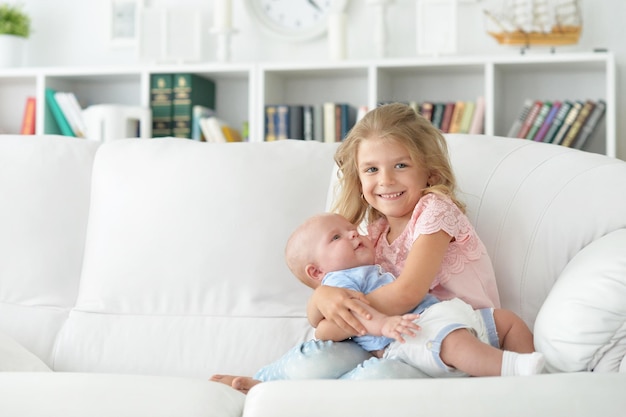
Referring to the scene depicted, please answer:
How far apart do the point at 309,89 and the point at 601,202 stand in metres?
2.20

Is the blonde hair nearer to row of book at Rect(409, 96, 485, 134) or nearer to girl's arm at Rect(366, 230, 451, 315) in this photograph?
girl's arm at Rect(366, 230, 451, 315)

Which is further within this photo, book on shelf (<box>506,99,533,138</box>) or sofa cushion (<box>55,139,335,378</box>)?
book on shelf (<box>506,99,533,138</box>)

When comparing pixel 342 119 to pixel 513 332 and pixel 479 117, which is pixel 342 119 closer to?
pixel 479 117

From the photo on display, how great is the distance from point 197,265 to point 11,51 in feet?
7.36

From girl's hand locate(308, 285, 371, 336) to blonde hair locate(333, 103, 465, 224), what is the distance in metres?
0.29

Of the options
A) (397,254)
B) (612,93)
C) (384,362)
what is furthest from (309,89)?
(384,362)

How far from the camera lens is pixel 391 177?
69.7 inches

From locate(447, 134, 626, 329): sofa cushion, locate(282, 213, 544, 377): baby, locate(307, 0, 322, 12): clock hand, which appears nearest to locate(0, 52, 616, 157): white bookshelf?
locate(307, 0, 322, 12): clock hand

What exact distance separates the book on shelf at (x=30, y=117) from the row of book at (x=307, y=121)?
109 centimetres

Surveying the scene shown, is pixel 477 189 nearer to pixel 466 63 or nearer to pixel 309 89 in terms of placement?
pixel 466 63

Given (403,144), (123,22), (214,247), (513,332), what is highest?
(123,22)

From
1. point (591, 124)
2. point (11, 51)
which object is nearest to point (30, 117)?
point (11, 51)

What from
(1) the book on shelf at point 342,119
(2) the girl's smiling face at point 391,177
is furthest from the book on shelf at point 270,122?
(2) the girl's smiling face at point 391,177

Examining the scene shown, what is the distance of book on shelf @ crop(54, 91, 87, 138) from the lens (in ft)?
12.2
